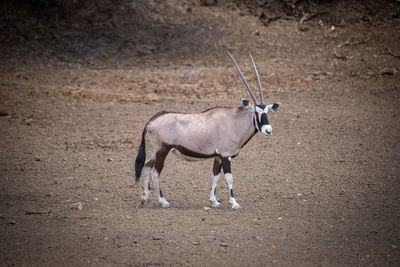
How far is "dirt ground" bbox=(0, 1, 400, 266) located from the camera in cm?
742

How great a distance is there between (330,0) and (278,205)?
1387 centimetres

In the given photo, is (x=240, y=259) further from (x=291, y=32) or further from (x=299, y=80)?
(x=291, y=32)

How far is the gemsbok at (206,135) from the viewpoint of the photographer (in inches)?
341

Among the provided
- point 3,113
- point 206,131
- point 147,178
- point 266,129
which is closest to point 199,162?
point 147,178

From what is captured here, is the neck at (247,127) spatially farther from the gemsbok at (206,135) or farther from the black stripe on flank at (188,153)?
the black stripe on flank at (188,153)

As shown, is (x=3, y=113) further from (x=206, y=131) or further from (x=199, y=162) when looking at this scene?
(x=206, y=131)

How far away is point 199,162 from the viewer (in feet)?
40.0

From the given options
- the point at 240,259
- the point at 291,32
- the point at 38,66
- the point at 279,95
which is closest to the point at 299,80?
the point at 279,95

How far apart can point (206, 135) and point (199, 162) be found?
11.5 ft

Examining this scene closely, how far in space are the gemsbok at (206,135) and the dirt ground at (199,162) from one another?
0.70 m

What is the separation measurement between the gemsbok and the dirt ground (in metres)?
0.70

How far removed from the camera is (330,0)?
20672mm

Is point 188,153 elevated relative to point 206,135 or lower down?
lower down

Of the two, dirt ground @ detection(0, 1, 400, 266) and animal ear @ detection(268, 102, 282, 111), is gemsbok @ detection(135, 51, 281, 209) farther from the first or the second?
dirt ground @ detection(0, 1, 400, 266)
